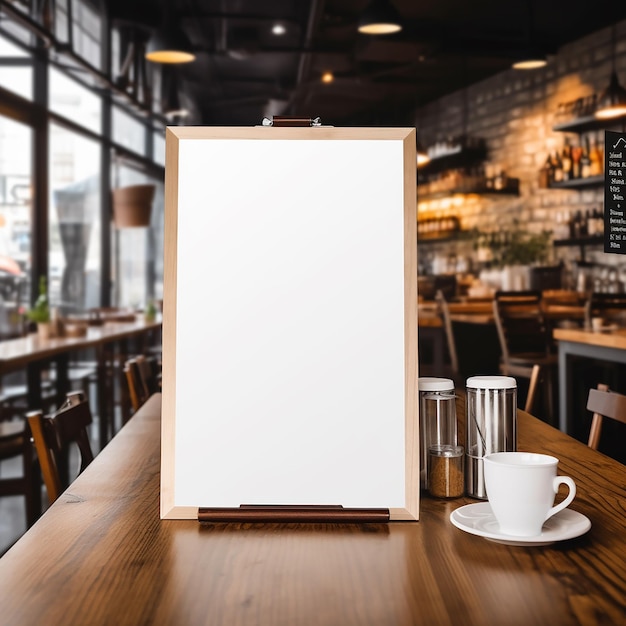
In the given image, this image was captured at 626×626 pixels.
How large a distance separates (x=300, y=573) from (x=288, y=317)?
32 cm

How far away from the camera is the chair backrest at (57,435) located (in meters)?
1.51

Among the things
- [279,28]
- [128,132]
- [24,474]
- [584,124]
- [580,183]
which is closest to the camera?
[24,474]

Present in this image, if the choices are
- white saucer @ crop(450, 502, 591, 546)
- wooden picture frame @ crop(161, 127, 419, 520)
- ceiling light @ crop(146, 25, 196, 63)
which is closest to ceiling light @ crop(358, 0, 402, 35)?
ceiling light @ crop(146, 25, 196, 63)

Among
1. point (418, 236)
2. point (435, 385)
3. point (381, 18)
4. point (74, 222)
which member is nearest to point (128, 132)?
point (74, 222)

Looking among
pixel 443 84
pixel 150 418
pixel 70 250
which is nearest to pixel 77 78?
pixel 70 250

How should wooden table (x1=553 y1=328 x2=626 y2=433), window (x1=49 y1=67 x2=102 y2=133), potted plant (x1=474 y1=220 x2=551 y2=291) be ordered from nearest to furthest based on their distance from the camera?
1. wooden table (x1=553 y1=328 x2=626 y2=433)
2. window (x1=49 y1=67 x2=102 y2=133)
3. potted plant (x1=474 y1=220 x2=551 y2=291)

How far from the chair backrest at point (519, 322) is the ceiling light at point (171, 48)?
3.14 meters

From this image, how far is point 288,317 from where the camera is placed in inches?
39.1

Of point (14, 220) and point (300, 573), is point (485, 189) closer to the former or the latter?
point (14, 220)

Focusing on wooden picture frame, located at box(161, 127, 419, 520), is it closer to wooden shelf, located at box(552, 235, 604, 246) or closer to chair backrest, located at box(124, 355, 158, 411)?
chair backrest, located at box(124, 355, 158, 411)

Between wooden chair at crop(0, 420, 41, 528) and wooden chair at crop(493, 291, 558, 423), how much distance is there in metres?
3.40

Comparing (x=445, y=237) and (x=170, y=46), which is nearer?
(x=170, y=46)

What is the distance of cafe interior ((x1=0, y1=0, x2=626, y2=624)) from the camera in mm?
810

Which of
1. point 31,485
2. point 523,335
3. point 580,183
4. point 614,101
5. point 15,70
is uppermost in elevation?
point 15,70
